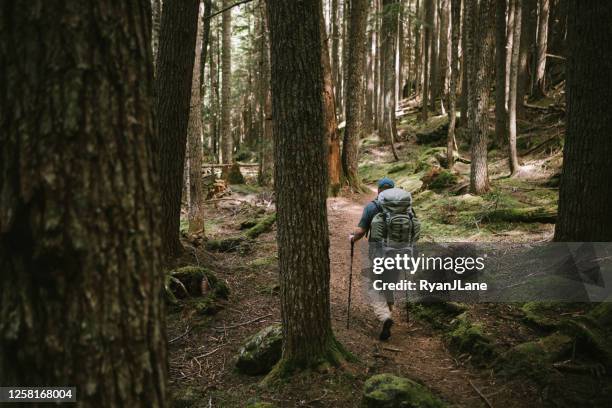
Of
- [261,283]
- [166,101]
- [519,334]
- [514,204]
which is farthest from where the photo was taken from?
[514,204]

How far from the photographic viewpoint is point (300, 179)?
422cm

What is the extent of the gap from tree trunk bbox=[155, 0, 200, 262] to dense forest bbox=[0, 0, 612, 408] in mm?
24

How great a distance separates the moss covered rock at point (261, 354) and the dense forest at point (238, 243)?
2cm

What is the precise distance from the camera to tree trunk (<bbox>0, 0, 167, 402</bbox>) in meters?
1.57

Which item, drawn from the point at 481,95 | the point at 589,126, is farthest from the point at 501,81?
the point at 589,126

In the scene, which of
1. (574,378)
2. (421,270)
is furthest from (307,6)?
(421,270)

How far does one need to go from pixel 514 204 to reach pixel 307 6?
830cm

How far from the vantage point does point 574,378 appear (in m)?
4.10

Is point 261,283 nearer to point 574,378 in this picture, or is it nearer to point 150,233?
point 574,378

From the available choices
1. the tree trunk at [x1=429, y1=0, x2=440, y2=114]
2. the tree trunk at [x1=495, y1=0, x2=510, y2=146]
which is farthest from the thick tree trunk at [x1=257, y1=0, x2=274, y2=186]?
the tree trunk at [x1=429, y1=0, x2=440, y2=114]

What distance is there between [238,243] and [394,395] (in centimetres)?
663

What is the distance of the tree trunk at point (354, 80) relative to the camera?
1405cm

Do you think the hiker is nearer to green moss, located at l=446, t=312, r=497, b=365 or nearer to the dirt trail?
the dirt trail

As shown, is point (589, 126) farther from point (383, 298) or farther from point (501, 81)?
point (501, 81)
